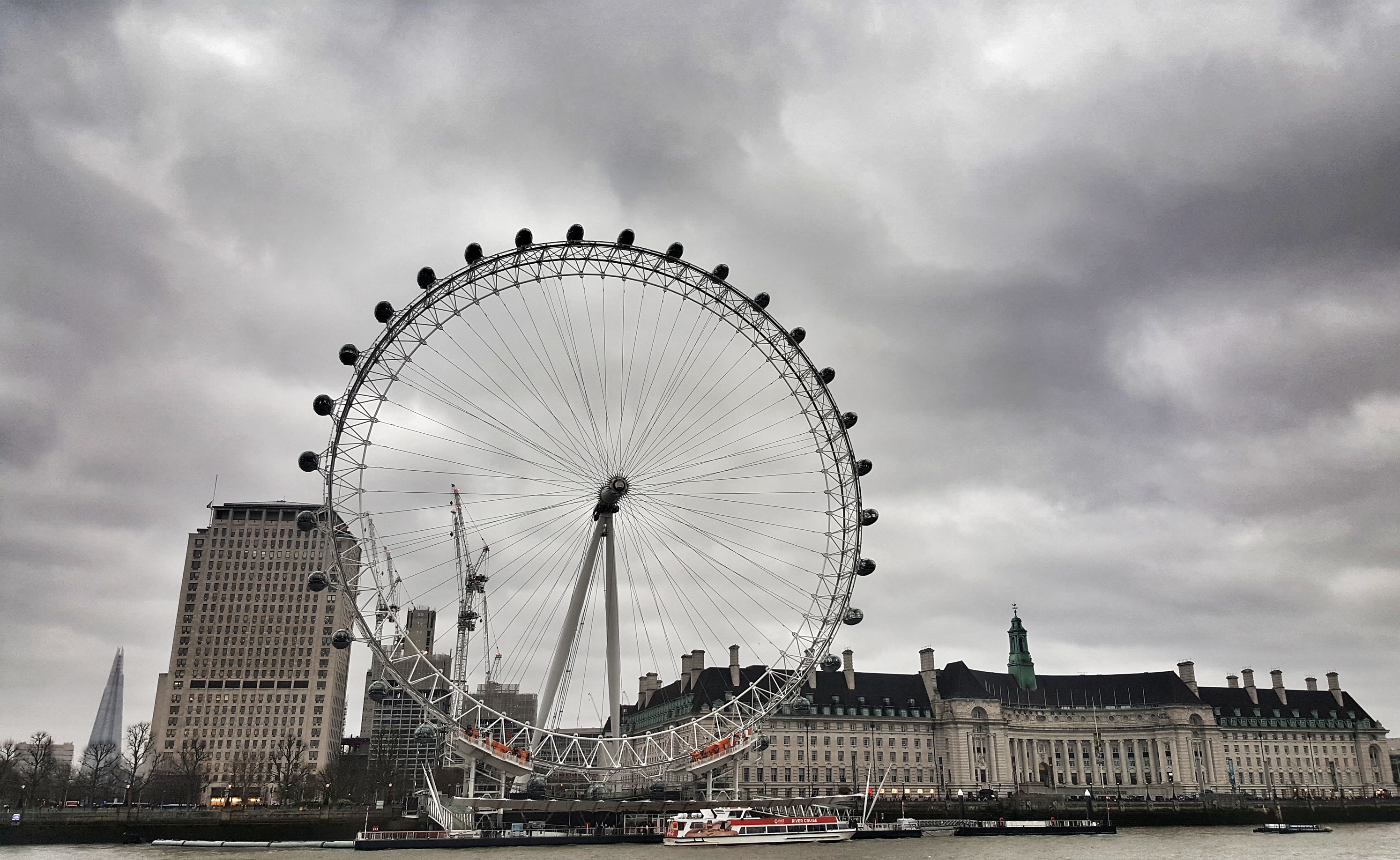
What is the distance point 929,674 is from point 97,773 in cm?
10309

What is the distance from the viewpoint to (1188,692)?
145 meters

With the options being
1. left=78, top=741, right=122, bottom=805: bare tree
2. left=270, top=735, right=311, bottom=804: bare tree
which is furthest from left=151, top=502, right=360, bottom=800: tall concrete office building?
left=78, top=741, right=122, bottom=805: bare tree

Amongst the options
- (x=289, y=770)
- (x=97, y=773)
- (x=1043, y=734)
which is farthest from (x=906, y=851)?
(x=97, y=773)

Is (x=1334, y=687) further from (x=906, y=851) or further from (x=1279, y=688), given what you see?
(x=906, y=851)

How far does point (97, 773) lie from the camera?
108312 millimetres

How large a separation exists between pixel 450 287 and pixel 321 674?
5266 inches

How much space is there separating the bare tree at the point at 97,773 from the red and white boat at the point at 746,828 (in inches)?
2556

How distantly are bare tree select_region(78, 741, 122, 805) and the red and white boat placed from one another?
64924 millimetres

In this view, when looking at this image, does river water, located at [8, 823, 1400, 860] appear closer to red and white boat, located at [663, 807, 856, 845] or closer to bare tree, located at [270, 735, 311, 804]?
red and white boat, located at [663, 807, 856, 845]

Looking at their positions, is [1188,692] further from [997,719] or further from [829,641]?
[829,641]

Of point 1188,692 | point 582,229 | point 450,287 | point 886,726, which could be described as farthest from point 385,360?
point 1188,692

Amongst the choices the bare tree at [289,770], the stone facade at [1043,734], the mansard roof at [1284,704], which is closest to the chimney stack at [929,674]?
the stone facade at [1043,734]

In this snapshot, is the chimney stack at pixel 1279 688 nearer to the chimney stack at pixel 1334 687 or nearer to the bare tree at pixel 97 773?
the chimney stack at pixel 1334 687

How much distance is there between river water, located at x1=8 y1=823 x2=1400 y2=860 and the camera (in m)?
60.9
